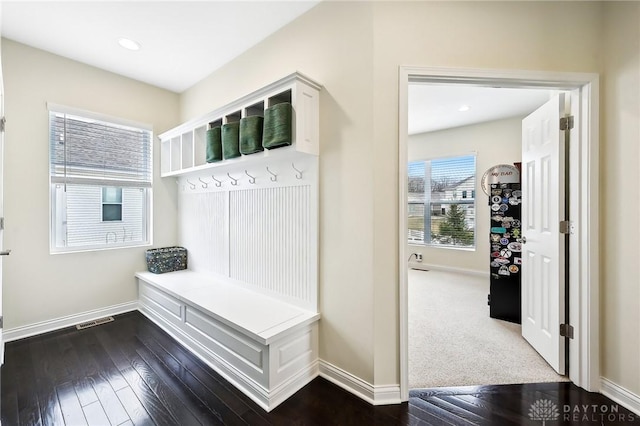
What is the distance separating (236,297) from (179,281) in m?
0.85

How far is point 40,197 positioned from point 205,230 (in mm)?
1536

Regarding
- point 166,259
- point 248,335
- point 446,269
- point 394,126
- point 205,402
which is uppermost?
point 394,126

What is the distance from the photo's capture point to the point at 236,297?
2.41 metres

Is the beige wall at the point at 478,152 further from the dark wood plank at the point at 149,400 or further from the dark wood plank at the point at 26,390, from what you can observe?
the dark wood plank at the point at 26,390

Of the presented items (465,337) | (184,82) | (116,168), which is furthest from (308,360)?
(184,82)

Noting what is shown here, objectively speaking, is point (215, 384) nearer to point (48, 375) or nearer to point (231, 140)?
point (48, 375)

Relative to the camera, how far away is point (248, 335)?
1.80 metres

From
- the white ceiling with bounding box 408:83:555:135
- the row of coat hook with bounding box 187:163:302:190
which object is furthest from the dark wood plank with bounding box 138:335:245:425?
the white ceiling with bounding box 408:83:555:135

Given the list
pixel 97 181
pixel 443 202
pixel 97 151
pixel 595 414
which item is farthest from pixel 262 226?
pixel 443 202

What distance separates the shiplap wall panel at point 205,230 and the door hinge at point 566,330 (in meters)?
2.88

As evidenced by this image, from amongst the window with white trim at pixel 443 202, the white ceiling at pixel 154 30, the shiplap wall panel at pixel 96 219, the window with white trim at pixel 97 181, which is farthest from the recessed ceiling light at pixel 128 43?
the window with white trim at pixel 443 202

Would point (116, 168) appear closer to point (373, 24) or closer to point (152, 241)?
point (152, 241)

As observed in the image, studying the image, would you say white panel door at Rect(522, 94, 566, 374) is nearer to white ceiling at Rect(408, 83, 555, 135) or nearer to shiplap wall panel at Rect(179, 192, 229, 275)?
white ceiling at Rect(408, 83, 555, 135)

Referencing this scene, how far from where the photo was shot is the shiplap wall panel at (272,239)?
2156 millimetres
